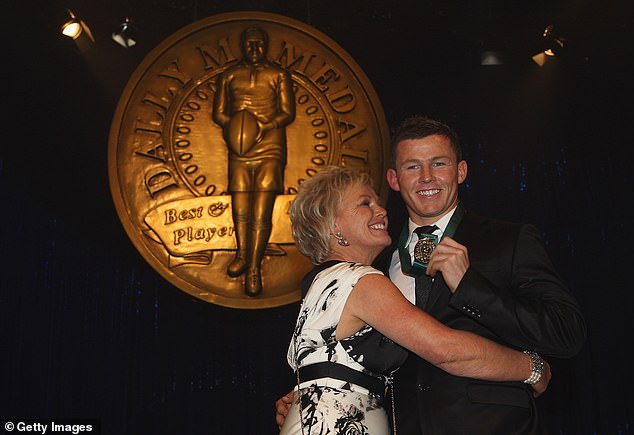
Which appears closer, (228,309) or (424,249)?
(424,249)

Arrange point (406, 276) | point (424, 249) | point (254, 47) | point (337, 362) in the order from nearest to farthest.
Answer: point (337, 362) < point (424, 249) < point (406, 276) < point (254, 47)

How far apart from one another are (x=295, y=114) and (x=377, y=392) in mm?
2558

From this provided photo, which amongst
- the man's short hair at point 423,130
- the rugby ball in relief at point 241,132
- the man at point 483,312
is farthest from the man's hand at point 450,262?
the rugby ball in relief at point 241,132

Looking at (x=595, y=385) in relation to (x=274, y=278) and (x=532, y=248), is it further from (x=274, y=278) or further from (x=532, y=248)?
(x=532, y=248)

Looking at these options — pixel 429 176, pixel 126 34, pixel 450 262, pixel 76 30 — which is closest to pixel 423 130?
pixel 429 176

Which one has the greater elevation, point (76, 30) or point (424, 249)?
point (76, 30)

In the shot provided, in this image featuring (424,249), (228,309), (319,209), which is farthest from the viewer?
(228,309)

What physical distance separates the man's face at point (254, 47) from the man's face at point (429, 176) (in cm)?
210

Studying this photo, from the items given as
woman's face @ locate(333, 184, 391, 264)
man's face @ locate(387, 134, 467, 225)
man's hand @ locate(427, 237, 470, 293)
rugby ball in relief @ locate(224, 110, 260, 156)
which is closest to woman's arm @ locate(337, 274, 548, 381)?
man's hand @ locate(427, 237, 470, 293)

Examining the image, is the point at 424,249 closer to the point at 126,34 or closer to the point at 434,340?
the point at 434,340

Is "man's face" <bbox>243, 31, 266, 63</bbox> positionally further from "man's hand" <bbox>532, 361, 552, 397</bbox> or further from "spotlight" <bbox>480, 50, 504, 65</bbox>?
"man's hand" <bbox>532, 361, 552, 397</bbox>

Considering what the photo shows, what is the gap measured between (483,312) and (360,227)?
0.49 meters

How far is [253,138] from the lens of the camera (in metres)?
4.35

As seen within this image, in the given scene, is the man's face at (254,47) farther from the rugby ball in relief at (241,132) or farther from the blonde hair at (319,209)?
the blonde hair at (319,209)
